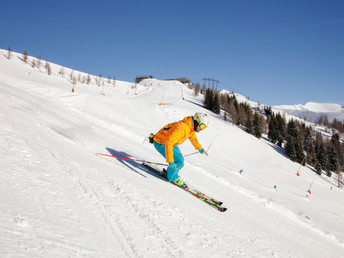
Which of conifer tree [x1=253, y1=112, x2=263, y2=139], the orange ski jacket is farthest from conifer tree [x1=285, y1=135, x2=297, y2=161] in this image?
the orange ski jacket

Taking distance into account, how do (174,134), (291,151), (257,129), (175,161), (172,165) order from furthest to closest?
(257,129) < (291,151) < (175,161) < (172,165) < (174,134)

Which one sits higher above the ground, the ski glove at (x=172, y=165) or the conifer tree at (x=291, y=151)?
the ski glove at (x=172, y=165)

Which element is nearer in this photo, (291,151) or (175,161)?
(175,161)

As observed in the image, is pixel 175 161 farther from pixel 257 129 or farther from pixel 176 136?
pixel 257 129

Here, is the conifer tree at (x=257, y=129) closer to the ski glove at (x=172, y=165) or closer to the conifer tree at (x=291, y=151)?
the conifer tree at (x=291, y=151)

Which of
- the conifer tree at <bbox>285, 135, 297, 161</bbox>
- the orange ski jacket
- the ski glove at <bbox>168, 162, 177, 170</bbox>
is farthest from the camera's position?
the conifer tree at <bbox>285, 135, 297, 161</bbox>

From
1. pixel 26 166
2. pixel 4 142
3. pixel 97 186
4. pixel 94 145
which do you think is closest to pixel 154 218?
pixel 97 186

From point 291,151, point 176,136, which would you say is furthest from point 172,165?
point 291,151

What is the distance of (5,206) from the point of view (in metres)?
2.21

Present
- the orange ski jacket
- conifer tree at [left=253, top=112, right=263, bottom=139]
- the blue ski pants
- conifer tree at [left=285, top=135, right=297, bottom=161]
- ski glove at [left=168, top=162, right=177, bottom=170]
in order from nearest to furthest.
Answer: the orange ski jacket, ski glove at [left=168, top=162, right=177, bottom=170], the blue ski pants, conifer tree at [left=285, top=135, right=297, bottom=161], conifer tree at [left=253, top=112, right=263, bottom=139]

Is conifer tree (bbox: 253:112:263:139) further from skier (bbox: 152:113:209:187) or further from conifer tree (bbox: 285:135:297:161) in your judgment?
skier (bbox: 152:113:209:187)

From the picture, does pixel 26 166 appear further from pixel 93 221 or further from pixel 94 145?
pixel 94 145

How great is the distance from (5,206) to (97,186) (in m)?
1.48

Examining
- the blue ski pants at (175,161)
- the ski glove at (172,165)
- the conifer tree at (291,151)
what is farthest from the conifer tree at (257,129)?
the ski glove at (172,165)
